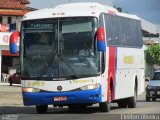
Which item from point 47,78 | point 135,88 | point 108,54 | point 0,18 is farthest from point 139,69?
point 0,18

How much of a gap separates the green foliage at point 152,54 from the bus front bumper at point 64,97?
334 feet

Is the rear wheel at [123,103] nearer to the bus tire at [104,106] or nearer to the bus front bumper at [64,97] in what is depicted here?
the bus tire at [104,106]

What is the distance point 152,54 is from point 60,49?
103 m

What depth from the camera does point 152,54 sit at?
12331cm

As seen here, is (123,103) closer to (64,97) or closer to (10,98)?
(64,97)

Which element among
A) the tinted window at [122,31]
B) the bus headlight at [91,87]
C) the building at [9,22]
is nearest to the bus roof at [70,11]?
the tinted window at [122,31]

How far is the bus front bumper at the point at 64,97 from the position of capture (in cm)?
2108

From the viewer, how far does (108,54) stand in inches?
885

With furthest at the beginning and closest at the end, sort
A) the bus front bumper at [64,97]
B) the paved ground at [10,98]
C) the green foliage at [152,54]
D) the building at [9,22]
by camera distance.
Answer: the green foliage at [152,54], the building at [9,22], the paved ground at [10,98], the bus front bumper at [64,97]

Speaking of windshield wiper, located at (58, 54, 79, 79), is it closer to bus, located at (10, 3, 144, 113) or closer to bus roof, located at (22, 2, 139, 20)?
bus, located at (10, 3, 144, 113)

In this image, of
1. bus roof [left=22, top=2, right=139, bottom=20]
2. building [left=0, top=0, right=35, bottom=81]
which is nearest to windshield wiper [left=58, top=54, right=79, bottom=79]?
bus roof [left=22, top=2, right=139, bottom=20]

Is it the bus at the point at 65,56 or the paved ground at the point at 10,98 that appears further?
the paved ground at the point at 10,98

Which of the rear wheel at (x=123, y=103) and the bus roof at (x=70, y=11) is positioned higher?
the bus roof at (x=70, y=11)

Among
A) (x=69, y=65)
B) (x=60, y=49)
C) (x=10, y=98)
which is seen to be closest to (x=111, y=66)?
(x=69, y=65)
